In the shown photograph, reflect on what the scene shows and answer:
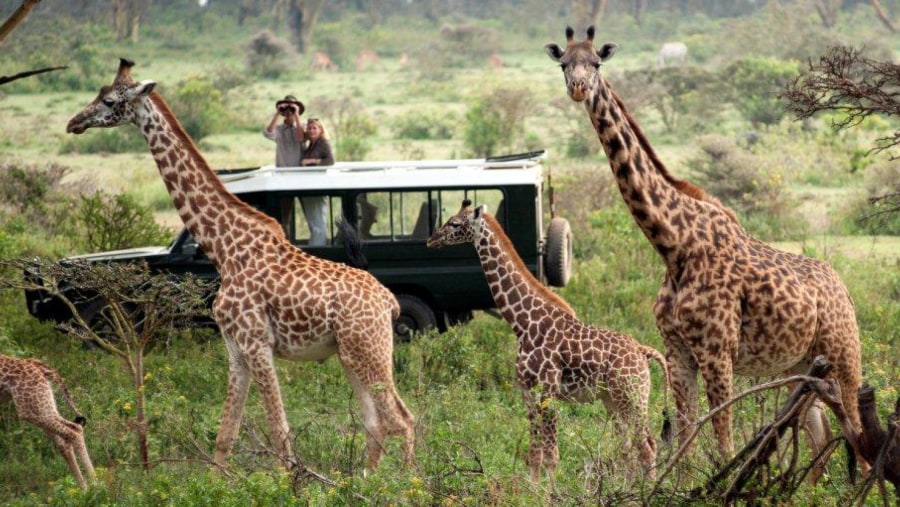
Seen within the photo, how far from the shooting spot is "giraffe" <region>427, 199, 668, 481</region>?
26.1 feet

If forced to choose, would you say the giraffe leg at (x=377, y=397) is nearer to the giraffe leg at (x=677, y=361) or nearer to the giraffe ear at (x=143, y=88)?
the giraffe leg at (x=677, y=361)

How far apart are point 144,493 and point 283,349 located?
47.4 inches

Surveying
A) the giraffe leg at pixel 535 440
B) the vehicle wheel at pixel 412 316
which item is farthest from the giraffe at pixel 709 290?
the vehicle wheel at pixel 412 316

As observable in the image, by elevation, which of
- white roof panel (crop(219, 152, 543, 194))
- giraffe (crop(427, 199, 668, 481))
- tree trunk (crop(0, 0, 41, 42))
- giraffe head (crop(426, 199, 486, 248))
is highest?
tree trunk (crop(0, 0, 41, 42))

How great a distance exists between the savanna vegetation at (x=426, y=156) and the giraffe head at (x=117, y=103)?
1406mm

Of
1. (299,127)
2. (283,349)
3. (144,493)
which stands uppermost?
(299,127)

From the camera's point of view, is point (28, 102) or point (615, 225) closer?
point (615, 225)

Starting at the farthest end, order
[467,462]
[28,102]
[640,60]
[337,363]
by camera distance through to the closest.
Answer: [640,60], [28,102], [337,363], [467,462]

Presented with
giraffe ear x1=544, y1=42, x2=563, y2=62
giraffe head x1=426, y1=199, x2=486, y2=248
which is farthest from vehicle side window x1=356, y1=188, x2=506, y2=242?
giraffe ear x1=544, y1=42, x2=563, y2=62

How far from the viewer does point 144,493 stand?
786cm

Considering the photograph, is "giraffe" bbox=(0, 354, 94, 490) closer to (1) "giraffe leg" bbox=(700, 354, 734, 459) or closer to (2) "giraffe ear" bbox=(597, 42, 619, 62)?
(1) "giraffe leg" bbox=(700, 354, 734, 459)

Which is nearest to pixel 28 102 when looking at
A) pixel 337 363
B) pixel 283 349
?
pixel 337 363

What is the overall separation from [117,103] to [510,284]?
2.65 m

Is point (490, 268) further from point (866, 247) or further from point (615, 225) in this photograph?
point (866, 247)
